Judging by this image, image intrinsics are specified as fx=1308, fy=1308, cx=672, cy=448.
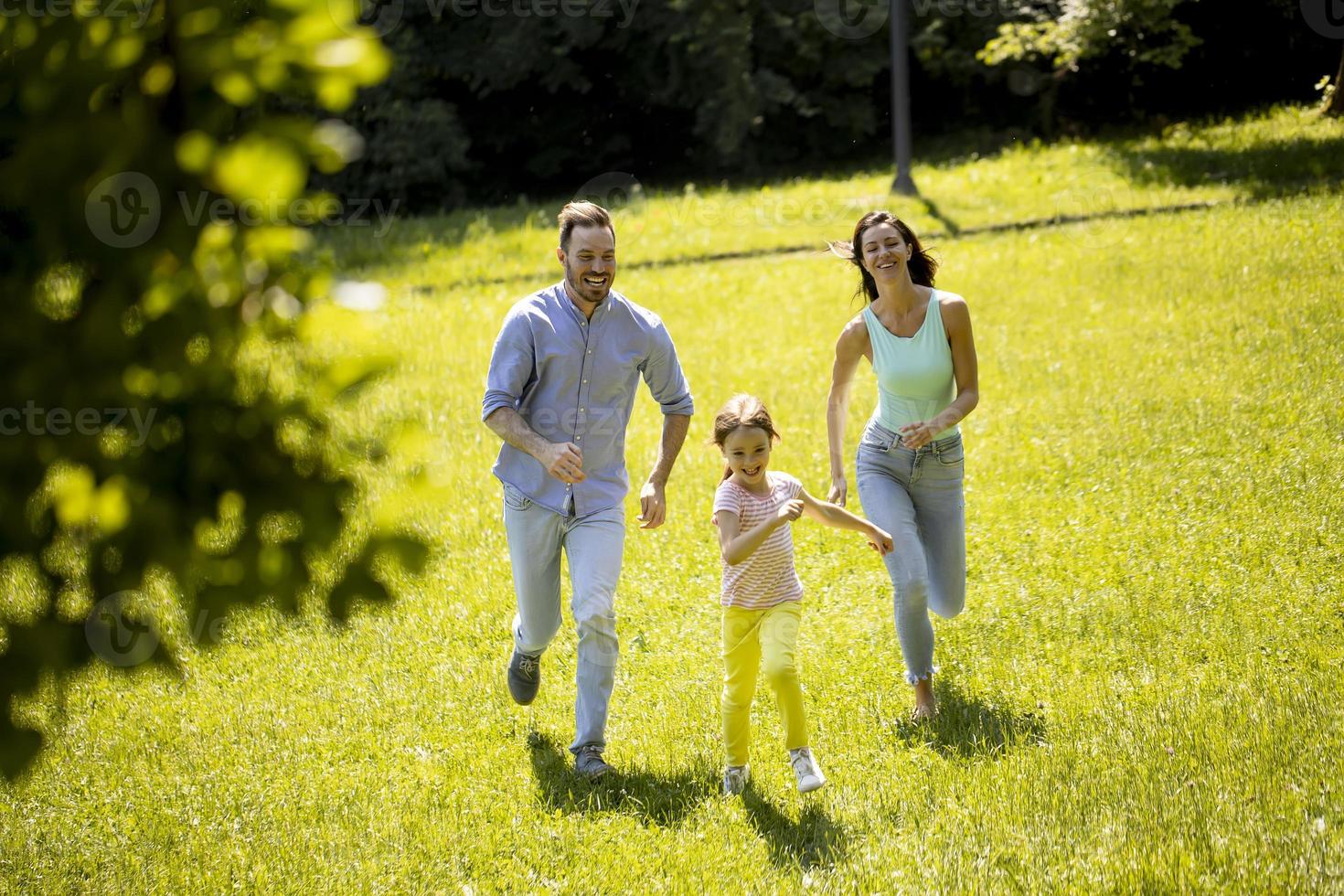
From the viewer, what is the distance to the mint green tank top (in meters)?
5.80

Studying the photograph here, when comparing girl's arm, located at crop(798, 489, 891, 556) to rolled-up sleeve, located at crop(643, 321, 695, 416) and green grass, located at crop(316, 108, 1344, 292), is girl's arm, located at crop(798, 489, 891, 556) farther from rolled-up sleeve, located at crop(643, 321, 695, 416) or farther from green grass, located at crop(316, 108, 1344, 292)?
green grass, located at crop(316, 108, 1344, 292)

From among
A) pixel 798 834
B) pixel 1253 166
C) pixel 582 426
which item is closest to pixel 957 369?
pixel 582 426

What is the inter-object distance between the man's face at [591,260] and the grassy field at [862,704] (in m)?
1.45

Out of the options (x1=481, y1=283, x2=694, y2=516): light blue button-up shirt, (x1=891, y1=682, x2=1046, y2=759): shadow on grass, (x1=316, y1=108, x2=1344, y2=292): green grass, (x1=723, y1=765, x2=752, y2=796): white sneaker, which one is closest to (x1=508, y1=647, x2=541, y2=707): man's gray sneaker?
(x1=481, y1=283, x2=694, y2=516): light blue button-up shirt

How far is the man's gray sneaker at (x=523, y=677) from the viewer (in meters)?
6.06

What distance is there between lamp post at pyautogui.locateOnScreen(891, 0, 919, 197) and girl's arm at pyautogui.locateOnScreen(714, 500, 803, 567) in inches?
568

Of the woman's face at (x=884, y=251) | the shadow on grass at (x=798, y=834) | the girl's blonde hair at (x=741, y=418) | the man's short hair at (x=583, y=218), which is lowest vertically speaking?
the shadow on grass at (x=798, y=834)

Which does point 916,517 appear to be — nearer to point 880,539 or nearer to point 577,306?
point 880,539

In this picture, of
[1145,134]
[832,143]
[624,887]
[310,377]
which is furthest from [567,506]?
[832,143]

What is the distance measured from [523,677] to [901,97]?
14399 mm

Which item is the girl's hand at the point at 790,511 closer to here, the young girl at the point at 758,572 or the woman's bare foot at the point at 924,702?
the young girl at the point at 758,572

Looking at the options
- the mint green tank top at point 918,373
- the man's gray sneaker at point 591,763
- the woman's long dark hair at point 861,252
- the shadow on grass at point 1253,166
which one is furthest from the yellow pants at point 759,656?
the shadow on grass at point 1253,166

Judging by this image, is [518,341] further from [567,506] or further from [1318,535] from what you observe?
[1318,535]

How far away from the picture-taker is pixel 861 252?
5.95m
